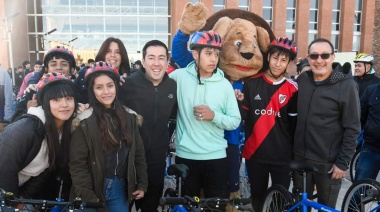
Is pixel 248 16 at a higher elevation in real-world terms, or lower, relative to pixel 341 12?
lower

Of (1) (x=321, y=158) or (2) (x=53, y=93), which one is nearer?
(2) (x=53, y=93)

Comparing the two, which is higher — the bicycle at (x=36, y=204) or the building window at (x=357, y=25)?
the building window at (x=357, y=25)

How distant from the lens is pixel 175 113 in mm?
3328

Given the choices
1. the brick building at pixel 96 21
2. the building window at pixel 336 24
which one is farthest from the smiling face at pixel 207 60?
the building window at pixel 336 24

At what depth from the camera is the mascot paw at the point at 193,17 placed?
3656 millimetres

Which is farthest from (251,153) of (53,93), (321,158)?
(53,93)

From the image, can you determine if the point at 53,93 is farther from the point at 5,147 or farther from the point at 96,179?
the point at 96,179

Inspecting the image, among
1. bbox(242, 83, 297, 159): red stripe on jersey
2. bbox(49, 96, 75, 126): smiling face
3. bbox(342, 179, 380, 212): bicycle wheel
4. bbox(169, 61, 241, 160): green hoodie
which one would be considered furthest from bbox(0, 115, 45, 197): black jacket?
bbox(342, 179, 380, 212): bicycle wheel

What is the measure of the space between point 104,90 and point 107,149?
50cm

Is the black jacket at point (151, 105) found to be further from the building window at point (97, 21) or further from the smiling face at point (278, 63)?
the building window at point (97, 21)

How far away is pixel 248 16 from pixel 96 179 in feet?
9.30

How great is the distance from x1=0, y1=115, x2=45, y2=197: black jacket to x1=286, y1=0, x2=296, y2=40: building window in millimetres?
28711

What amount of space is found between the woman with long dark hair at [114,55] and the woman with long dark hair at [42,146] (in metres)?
1.10

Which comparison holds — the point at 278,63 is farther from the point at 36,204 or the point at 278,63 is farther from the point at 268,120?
the point at 36,204
